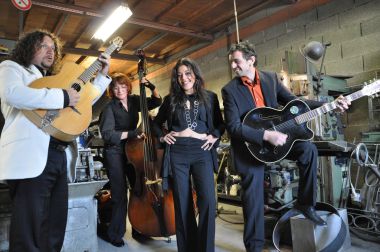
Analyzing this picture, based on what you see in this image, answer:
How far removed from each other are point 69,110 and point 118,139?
0.98m

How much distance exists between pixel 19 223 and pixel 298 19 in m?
4.28

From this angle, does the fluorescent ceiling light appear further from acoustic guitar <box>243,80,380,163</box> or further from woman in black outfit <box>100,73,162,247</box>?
acoustic guitar <box>243,80,380,163</box>

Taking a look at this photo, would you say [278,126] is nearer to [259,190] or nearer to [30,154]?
[259,190]

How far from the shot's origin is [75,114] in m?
1.71

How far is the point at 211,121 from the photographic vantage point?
212 cm

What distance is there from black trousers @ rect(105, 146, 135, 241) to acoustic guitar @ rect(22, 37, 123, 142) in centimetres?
95

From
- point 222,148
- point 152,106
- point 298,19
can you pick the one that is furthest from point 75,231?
point 298,19

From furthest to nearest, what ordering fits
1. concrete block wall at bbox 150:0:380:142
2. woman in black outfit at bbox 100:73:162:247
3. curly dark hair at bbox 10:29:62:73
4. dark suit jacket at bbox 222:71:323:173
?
concrete block wall at bbox 150:0:380:142, woman in black outfit at bbox 100:73:162:247, dark suit jacket at bbox 222:71:323:173, curly dark hair at bbox 10:29:62:73

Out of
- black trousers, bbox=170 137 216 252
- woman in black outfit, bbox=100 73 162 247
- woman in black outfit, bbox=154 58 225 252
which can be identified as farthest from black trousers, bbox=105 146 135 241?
black trousers, bbox=170 137 216 252

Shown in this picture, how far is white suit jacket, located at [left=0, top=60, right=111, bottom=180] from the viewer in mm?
1474

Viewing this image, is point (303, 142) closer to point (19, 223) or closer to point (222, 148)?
point (19, 223)

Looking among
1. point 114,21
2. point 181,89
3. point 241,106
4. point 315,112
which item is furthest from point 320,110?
point 114,21

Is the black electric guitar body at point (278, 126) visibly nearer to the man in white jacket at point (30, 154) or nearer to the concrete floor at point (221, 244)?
the concrete floor at point (221, 244)

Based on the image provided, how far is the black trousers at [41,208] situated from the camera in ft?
4.94
